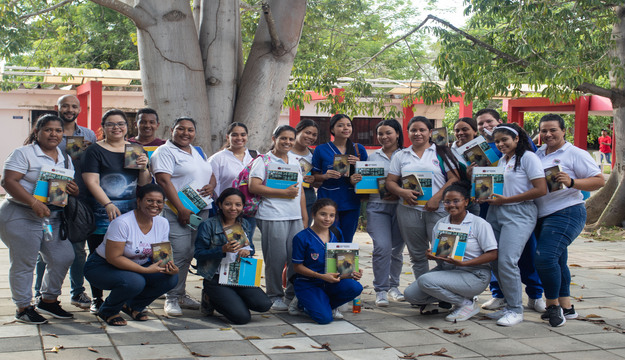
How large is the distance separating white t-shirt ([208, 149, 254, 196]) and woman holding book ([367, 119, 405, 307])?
127 centimetres

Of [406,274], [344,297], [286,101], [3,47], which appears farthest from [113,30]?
[344,297]

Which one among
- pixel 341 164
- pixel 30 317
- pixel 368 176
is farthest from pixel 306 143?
pixel 30 317

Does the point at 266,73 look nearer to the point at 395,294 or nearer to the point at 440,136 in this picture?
the point at 440,136

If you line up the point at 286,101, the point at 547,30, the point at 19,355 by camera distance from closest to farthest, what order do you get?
1. the point at 19,355
2. the point at 547,30
3. the point at 286,101

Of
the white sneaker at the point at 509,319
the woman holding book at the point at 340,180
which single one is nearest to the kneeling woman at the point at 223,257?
the woman holding book at the point at 340,180

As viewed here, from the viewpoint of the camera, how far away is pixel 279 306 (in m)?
5.80

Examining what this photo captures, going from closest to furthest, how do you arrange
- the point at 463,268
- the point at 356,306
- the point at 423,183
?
the point at 463,268, the point at 356,306, the point at 423,183

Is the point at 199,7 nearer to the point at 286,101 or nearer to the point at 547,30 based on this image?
the point at 286,101

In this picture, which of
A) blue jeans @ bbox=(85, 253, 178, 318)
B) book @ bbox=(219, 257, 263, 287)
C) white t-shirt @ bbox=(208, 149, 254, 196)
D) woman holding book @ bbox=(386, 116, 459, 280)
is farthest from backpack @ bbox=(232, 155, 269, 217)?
woman holding book @ bbox=(386, 116, 459, 280)

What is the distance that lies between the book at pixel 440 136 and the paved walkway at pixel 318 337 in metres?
1.52

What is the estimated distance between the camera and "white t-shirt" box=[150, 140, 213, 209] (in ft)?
18.2

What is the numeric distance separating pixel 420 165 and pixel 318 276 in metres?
1.39

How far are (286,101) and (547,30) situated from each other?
4.51m

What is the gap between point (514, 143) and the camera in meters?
5.58
